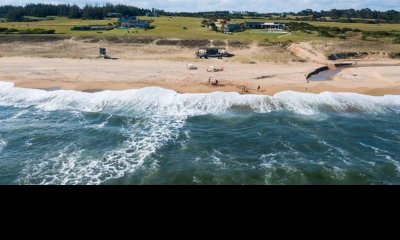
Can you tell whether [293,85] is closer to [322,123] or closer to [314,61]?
[322,123]

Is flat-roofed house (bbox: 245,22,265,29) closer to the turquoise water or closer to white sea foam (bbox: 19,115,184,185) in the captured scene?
the turquoise water

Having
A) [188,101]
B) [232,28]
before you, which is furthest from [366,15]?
[188,101]

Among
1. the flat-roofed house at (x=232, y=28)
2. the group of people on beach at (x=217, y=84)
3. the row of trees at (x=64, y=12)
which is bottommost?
the group of people on beach at (x=217, y=84)

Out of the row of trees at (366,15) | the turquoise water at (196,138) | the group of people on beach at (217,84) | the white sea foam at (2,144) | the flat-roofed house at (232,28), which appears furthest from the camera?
the row of trees at (366,15)

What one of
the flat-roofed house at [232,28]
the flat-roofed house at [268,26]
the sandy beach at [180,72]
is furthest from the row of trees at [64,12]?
the sandy beach at [180,72]

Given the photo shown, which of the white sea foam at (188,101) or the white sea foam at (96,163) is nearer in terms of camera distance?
the white sea foam at (96,163)

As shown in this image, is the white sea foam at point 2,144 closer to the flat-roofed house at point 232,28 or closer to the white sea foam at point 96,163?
the white sea foam at point 96,163
